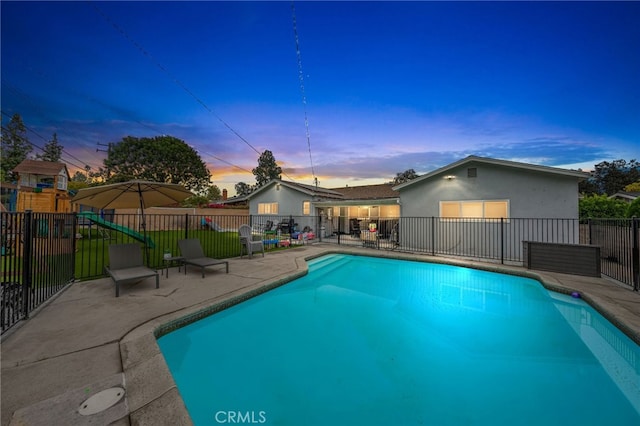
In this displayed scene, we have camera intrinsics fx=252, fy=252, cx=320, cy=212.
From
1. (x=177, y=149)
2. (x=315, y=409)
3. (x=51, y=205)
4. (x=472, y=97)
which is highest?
(x=177, y=149)

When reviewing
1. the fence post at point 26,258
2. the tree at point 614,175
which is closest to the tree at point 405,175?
the tree at point 614,175

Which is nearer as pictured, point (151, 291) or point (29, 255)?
point (29, 255)

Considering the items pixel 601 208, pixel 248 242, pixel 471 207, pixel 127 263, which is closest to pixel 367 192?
pixel 471 207

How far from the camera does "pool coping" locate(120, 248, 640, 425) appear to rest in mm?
2053

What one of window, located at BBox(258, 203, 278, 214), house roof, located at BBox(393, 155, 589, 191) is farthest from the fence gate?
window, located at BBox(258, 203, 278, 214)

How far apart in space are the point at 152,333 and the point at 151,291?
2.22 metres

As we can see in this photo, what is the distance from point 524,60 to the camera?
10.3 meters

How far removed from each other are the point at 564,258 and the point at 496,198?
3.32m

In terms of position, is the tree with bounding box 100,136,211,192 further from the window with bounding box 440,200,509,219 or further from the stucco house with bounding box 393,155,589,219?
the window with bounding box 440,200,509,219

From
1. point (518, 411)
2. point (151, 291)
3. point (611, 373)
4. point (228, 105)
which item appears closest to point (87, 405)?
point (151, 291)

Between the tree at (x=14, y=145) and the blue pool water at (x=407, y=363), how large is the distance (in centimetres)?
4556

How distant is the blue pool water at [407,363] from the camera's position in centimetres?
263

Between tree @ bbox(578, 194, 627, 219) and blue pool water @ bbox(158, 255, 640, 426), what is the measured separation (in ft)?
41.3

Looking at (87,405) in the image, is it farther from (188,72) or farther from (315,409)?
(188,72)
